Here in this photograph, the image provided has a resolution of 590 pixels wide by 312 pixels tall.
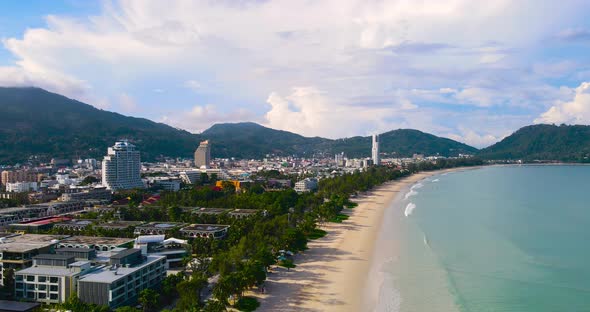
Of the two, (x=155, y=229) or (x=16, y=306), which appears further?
(x=155, y=229)

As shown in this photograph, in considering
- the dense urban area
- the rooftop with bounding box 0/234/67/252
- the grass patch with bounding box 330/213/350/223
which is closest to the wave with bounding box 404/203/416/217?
the dense urban area

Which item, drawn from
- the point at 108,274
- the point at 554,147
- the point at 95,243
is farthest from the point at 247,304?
the point at 554,147

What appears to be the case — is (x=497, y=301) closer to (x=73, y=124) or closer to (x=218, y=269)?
(x=218, y=269)

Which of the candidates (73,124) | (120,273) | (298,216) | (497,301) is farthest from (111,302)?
(73,124)

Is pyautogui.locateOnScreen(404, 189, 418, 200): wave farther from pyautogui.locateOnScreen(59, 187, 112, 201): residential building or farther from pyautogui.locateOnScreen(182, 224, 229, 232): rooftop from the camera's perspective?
pyautogui.locateOnScreen(59, 187, 112, 201): residential building

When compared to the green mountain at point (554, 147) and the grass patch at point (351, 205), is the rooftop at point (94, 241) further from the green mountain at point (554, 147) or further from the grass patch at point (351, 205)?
the green mountain at point (554, 147)

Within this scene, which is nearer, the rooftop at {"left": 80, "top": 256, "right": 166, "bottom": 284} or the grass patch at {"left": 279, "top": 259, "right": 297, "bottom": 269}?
the rooftop at {"left": 80, "top": 256, "right": 166, "bottom": 284}

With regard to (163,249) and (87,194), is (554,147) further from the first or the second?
(163,249)
